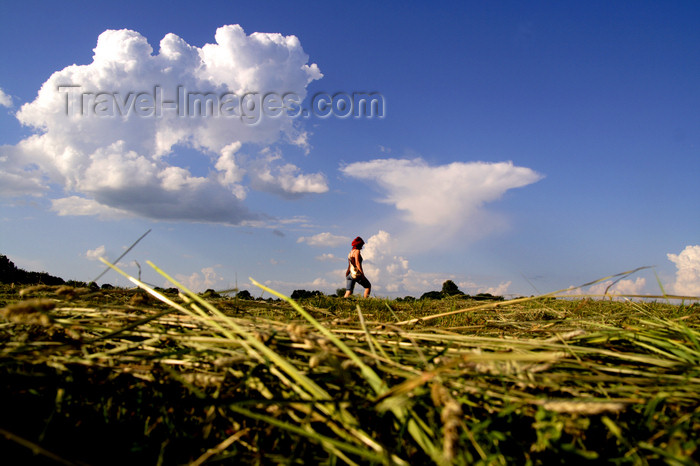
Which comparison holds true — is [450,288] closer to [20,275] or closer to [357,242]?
[357,242]

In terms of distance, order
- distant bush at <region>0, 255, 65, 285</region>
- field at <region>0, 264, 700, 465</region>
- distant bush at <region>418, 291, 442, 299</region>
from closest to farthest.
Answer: field at <region>0, 264, 700, 465</region>
distant bush at <region>0, 255, 65, 285</region>
distant bush at <region>418, 291, 442, 299</region>

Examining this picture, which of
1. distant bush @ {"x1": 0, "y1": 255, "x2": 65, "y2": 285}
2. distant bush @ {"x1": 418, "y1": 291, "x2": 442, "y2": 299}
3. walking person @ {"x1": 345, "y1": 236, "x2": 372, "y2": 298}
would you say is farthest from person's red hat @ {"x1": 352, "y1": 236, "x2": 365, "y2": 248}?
distant bush @ {"x1": 0, "y1": 255, "x2": 65, "y2": 285}

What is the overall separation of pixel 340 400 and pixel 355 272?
410 inches

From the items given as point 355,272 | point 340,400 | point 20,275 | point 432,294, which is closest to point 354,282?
point 355,272

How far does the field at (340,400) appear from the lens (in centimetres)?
107

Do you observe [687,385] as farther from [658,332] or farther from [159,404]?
[159,404]

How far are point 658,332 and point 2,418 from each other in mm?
2683

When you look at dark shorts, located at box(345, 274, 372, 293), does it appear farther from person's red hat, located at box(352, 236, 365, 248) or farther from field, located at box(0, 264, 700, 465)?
field, located at box(0, 264, 700, 465)

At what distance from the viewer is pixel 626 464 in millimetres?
1059

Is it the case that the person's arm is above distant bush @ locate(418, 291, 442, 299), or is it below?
above

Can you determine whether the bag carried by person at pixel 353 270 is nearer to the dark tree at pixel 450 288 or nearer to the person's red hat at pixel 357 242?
the person's red hat at pixel 357 242

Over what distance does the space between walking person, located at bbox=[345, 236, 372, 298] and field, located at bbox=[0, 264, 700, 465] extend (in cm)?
982

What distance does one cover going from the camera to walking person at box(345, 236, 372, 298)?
11539 millimetres

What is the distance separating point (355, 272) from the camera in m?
11.5
